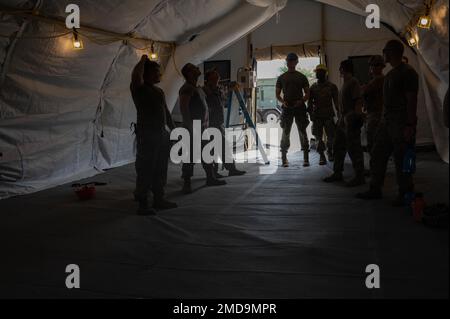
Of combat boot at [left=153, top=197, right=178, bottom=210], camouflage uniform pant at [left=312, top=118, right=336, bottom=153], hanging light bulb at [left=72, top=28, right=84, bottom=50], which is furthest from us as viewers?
camouflage uniform pant at [left=312, top=118, right=336, bottom=153]

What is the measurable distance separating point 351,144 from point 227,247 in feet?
8.48

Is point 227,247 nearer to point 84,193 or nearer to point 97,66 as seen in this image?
point 84,193

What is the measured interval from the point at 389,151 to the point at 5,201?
13.7 ft

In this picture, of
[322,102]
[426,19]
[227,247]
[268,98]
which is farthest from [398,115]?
[268,98]

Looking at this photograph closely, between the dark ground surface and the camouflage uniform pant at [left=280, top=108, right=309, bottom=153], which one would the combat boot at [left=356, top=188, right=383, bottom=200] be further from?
the camouflage uniform pant at [left=280, top=108, right=309, bottom=153]

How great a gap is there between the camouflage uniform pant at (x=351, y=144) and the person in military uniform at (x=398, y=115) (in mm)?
854

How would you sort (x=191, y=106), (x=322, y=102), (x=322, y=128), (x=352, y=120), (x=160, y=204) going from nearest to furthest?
(x=160, y=204) < (x=352, y=120) < (x=191, y=106) < (x=322, y=102) < (x=322, y=128)

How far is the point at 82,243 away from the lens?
307 centimetres

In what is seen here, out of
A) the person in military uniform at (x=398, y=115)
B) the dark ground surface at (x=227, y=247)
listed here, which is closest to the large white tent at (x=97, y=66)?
the person in military uniform at (x=398, y=115)

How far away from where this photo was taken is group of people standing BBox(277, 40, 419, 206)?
11.8 feet

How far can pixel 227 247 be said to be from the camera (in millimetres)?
2869

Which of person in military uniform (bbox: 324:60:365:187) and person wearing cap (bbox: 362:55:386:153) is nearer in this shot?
person wearing cap (bbox: 362:55:386:153)

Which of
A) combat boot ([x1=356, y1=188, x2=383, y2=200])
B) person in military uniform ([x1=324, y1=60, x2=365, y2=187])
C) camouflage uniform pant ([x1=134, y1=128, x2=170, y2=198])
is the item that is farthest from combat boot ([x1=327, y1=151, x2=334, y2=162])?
camouflage uniform pant ([x1=134, y1=128, x2=170, y2=198])

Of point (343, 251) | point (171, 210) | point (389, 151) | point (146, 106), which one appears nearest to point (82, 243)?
point (171, 210)
